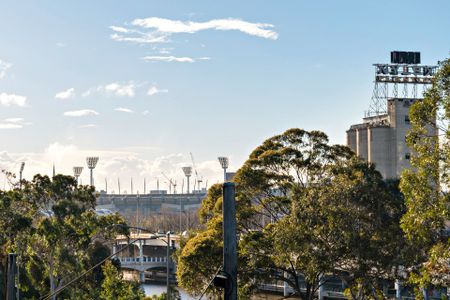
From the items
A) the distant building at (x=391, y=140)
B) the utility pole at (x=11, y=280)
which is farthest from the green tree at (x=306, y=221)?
the distant building at (x=391, y=140)

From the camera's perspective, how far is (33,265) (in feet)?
195

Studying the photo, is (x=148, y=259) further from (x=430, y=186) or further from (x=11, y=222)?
(x=430, y=186)

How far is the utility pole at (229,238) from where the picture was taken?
1312 cm

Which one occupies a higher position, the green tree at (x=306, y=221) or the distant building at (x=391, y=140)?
the distant building at (x=391, y=140)

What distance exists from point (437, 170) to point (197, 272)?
68.4 ft

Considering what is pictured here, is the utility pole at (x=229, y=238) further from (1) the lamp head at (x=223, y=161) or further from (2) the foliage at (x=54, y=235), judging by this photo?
(1) the lamp head at (x=223, y=161)

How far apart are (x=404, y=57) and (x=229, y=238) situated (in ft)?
386

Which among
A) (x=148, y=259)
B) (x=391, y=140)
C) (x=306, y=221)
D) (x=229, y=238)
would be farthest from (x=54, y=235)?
(x=148, y=259)

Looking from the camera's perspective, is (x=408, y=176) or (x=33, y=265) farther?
(x=33, y=265)

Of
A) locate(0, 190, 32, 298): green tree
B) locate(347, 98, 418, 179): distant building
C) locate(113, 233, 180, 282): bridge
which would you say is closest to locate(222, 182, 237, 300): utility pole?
locate(0, 190, 32, 298): green tree

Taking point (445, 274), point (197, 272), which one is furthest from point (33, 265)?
point (445, 274)

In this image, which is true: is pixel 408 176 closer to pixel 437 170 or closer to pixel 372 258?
pixel 437 170

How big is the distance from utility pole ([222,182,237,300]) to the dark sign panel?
4575 inches

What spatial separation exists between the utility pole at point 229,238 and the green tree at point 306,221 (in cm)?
2646
